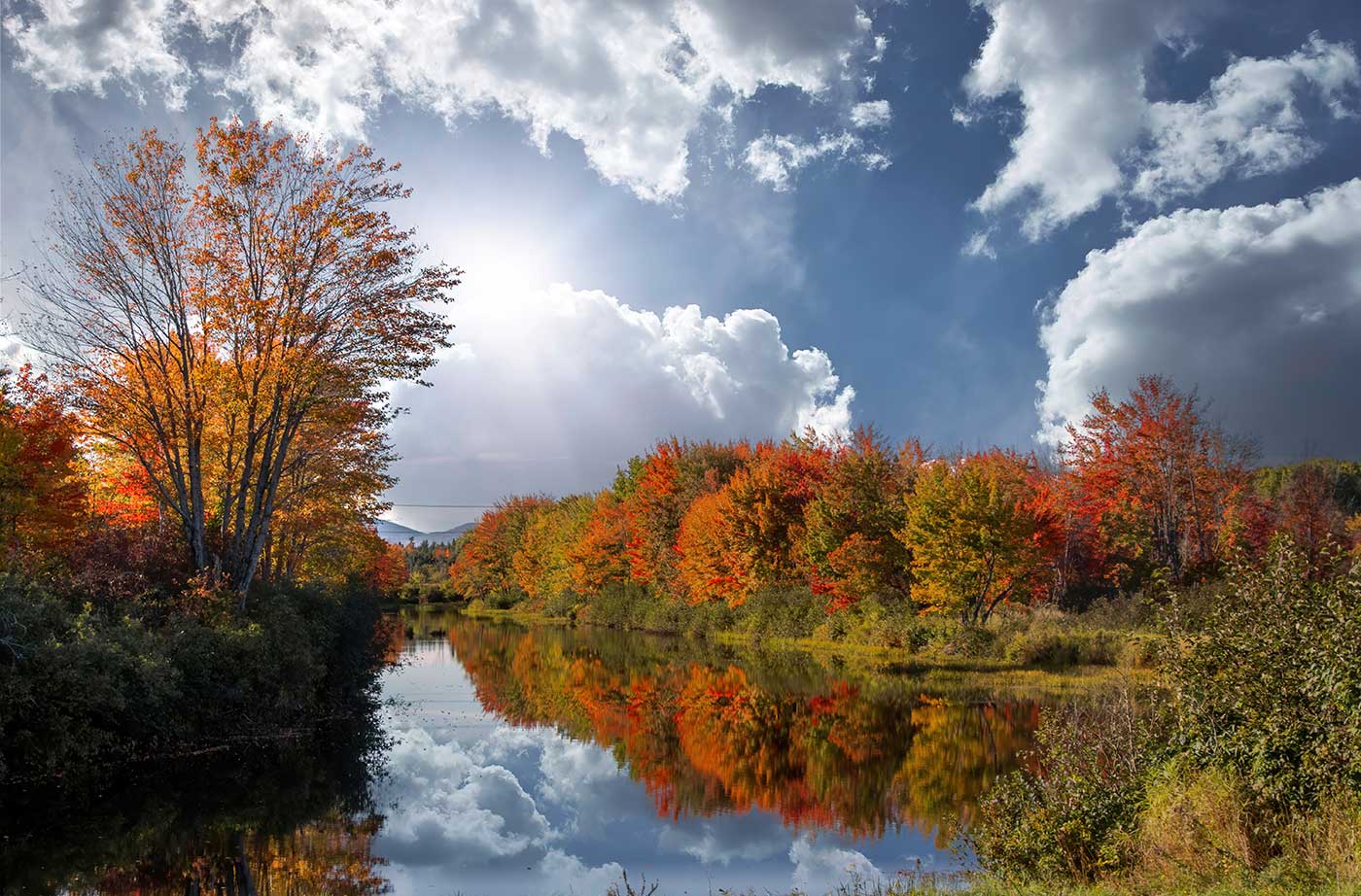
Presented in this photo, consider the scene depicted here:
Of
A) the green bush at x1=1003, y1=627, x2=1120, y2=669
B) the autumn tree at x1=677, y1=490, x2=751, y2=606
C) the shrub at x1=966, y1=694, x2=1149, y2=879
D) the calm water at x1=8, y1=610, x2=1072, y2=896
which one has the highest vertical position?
the autumn tree at x1=677, y1=490, x2=751, y2=606

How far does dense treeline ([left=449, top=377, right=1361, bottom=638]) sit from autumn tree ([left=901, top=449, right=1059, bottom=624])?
0.06 m

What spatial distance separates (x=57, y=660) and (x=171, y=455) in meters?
9.63

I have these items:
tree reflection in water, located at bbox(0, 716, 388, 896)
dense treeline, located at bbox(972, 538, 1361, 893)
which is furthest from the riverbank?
tree reflection in water, located at bbox(0, 716, 388, 896)

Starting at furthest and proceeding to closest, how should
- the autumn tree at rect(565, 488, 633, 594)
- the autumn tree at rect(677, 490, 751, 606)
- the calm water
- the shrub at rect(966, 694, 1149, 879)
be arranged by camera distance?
the autumn tree at rect(565, 488, 633, 594) → the autumn tree at rect(677, 490, 751, 606) → the calm water → the shrub at rect(966, 694, 1149, 879)

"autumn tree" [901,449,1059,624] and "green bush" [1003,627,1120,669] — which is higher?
"autumn tree" [901,449,1059,624]

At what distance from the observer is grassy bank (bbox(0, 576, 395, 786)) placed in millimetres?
14227

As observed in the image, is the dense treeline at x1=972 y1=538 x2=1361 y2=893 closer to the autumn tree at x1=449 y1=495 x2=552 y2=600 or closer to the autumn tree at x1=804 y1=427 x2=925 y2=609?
the autumn tree at x1=804 y1=427 x2=925 y2=609

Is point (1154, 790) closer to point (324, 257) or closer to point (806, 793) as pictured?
point (806, 793)

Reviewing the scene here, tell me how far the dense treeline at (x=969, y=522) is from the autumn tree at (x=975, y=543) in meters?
0.06

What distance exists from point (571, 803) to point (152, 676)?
833 cm

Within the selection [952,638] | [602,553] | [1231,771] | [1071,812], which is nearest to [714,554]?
[602,553]

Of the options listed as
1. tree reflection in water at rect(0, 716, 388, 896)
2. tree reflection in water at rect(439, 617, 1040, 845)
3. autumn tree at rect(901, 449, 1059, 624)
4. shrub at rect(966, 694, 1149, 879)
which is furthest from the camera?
autumn tree at rect(901, 449, 1059, 624)

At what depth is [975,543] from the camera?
35188 millimetres

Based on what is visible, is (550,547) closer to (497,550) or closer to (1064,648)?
(497,550)
